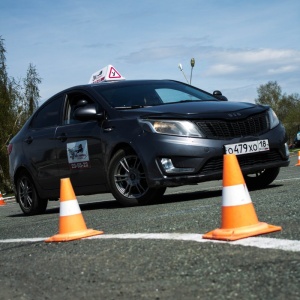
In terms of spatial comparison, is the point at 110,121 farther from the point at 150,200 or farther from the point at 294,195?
the point at 294,195

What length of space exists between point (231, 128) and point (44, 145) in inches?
113

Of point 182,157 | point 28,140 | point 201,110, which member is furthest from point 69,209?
point 28,140

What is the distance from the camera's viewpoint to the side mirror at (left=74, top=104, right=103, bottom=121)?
28.0 feet

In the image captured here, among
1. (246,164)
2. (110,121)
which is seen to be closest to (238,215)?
(246,164)

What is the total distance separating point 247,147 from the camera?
801 cm

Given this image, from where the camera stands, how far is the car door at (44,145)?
372 inches

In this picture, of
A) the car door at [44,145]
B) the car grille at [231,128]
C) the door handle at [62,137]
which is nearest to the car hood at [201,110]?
the car grille at [231,128]

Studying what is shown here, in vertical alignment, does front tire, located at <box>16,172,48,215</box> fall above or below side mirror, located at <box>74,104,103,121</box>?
below

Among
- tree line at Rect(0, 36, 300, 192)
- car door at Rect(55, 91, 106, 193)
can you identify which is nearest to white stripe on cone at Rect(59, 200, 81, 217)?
car door at Rect(55, 91, 106, 193)

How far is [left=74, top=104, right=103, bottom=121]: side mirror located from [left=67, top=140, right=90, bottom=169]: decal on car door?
38 cm

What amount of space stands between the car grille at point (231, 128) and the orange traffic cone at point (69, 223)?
2.32 metres

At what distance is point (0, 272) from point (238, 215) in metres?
1.57

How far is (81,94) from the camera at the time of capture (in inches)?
370

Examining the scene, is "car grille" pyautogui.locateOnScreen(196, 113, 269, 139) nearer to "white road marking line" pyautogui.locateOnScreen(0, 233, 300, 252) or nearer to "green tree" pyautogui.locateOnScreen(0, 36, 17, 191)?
"white road marking line" pyautogui.locateOnScreen(0, 233, 300, 252)
